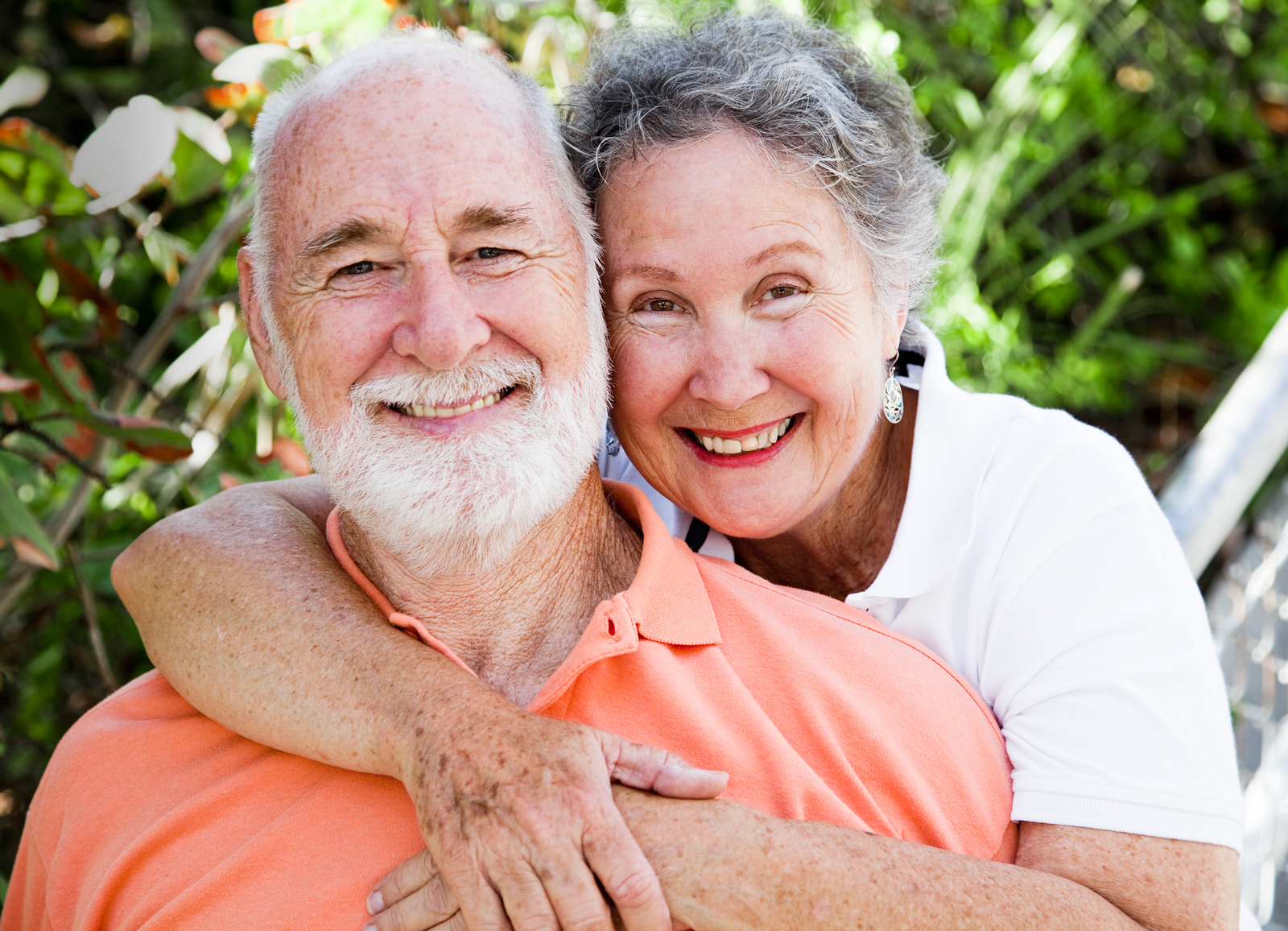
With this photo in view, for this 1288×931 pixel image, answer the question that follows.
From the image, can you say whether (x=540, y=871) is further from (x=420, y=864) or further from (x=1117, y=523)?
(x=1117, y=523)

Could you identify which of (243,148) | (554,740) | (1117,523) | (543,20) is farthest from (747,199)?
(243,148)

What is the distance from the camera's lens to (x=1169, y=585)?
5.57 feet

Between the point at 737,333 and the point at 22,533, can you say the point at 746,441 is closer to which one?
the point at 737,333

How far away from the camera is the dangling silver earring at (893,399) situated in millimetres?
2115

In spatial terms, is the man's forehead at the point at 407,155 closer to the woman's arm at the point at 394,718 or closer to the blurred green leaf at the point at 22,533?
the woman's arm at the point at 394,718

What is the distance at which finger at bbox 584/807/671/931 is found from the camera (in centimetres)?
131

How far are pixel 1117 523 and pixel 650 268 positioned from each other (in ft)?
2.85

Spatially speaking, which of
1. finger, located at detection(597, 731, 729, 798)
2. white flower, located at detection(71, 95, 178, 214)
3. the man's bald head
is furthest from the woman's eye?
white flower, located at detection(71, 95, 178, 214)

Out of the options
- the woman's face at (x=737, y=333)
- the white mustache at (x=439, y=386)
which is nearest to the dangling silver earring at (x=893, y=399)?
the woman's face at (x=737, y=333)

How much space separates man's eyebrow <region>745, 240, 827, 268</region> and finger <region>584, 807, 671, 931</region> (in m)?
0.90

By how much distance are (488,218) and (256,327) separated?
20.9 inches

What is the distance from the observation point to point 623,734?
1604 mm

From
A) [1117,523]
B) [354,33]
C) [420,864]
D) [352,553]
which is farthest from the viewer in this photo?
[354,33]

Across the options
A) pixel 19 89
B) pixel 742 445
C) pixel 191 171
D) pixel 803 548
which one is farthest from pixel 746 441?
pixel 19 89
